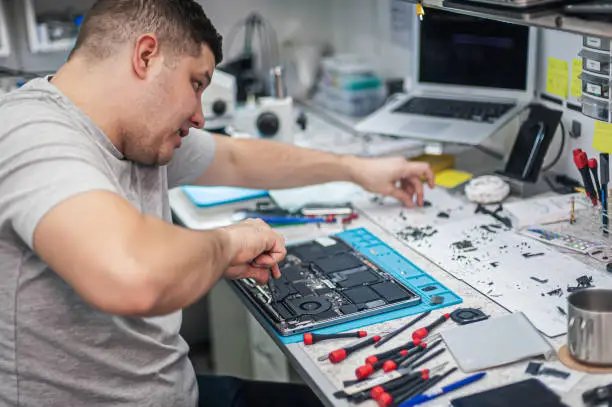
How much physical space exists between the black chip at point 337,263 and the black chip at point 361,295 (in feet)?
0.33

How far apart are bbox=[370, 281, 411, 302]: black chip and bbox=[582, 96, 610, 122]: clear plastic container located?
56cm

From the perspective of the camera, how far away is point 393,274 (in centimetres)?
162

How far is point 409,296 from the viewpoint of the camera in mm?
1510

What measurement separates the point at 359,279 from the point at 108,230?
0.65 meters

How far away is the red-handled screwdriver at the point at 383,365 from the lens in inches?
50.0

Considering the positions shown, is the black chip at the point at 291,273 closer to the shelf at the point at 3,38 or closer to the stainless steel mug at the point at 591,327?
the stainless steel mug at the point at 591,327

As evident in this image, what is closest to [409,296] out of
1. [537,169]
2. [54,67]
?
[537,169]

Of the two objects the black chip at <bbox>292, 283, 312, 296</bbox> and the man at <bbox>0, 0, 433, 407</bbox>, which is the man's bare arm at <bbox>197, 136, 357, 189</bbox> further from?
the black chip at <bbox>292, 283, 312, 296</bbox>

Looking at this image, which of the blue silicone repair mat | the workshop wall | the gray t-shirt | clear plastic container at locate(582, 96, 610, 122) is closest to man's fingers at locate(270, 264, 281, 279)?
the blue silicone repair mat

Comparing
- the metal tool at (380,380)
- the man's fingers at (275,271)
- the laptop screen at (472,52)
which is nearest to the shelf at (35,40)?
the laptop screen at (472,52)

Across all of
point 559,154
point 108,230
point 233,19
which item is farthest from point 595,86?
point 233,19

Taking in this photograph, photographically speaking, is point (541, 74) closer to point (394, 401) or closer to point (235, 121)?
point (235, 121)

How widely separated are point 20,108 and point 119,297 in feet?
1.28

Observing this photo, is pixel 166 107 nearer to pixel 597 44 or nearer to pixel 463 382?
pixel 463 382
